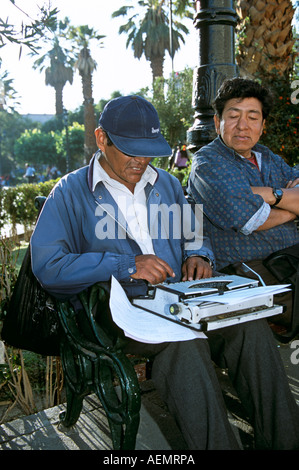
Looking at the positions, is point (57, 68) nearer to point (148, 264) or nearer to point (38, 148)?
point (38, 148)

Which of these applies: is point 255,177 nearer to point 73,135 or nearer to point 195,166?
point 195,166

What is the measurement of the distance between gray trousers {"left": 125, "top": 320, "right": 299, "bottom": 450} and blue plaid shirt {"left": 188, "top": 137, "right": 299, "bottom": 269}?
0.70 metres

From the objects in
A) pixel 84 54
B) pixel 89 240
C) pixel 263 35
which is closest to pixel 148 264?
pixel 89 240

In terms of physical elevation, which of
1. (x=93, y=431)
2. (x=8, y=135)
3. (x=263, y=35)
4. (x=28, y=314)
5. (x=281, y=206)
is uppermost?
(x=8, y=135)

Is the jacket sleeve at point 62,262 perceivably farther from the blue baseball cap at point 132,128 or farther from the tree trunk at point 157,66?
the tree trunk at point 157,66

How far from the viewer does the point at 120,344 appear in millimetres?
1842

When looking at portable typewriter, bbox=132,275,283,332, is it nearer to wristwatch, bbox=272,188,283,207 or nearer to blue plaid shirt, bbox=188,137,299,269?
blue plaid shirt, bbox=188,137,299,269

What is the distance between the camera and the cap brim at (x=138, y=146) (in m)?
2.14

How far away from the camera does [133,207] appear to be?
7.77 feet

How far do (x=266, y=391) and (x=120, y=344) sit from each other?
0.65 meters

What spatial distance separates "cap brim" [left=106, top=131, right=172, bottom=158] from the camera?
214 cm

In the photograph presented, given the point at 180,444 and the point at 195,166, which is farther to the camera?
the point at 195,166

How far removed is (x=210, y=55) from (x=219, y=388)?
2.79 m

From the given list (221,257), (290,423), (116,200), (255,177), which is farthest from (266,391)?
(255,177)
